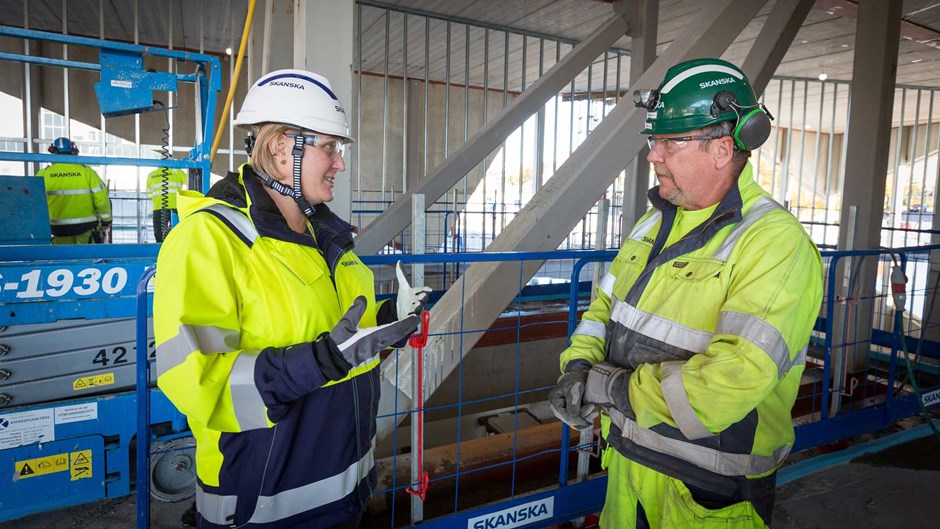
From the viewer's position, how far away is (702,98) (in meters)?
1.85

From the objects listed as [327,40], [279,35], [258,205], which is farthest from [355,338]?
[279,35]

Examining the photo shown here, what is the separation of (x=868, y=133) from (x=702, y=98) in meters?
5.19

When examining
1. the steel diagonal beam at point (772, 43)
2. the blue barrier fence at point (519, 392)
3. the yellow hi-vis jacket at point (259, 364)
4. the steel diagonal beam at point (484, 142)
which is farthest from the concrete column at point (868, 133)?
the yellow hi-vis jacket at point (259, 364)

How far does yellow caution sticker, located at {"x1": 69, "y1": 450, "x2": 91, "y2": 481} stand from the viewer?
3297 millimetres

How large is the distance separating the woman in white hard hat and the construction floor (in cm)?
206

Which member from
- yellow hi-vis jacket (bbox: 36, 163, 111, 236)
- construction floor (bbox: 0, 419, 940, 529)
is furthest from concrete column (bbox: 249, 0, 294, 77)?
yellow hi-vis jacket (bbox: 36, 163, 111, 236)

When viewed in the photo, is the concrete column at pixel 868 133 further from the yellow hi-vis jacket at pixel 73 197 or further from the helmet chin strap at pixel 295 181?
the yellow hi-vis jacket at pixel 73 197

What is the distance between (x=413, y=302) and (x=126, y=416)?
102 inches

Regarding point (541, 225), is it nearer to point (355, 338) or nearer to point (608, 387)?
point (608, 387)

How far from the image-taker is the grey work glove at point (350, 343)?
1512 mm

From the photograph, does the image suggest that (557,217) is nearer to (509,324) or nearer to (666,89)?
(666,89)

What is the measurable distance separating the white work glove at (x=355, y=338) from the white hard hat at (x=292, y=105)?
65 centimetres

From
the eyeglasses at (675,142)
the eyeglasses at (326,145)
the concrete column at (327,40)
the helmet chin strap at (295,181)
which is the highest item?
the concrete column at (327,40)

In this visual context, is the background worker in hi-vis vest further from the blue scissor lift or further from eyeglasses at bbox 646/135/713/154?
eyeglasses at bbox 646/135/713/154
